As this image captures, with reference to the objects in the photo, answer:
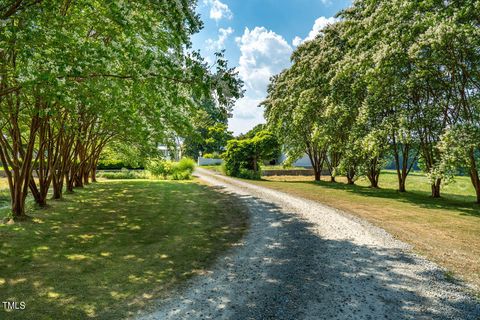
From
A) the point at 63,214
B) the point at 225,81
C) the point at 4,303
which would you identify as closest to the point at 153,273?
the point at 4,303

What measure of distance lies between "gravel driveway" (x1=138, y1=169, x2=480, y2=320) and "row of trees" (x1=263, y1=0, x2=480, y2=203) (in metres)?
9.43

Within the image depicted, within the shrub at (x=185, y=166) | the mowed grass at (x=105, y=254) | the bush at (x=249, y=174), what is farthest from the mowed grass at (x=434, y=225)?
the shrub at (x=185, y=166)

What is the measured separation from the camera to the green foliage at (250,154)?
35281 millimetres

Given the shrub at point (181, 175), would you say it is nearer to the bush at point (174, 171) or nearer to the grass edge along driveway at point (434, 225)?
the bush at point (174, 171)

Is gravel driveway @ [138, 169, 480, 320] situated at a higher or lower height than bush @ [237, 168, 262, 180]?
lower

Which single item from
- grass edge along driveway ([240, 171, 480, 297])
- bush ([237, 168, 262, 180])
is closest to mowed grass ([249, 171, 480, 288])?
grass edge along driveway ([240, 171, 480, 297])

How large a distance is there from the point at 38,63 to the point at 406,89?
20.8 metres

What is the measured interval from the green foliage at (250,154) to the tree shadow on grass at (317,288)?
84.9 feet

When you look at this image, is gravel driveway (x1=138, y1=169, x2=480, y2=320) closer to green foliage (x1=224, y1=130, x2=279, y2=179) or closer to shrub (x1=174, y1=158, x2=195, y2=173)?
green foliage (x1=224, y1=130, x2=279, y2=179)

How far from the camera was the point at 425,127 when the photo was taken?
19.1 metres

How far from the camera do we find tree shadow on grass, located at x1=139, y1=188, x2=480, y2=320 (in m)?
5.56

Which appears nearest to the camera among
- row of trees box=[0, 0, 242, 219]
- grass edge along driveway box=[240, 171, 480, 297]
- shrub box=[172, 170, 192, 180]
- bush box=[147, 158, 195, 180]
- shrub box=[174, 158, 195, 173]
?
row of trees box=[0, 0, 242, 219]

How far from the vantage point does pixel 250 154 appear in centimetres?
3584

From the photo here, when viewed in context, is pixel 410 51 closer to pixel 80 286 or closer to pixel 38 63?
pixel 38 63
